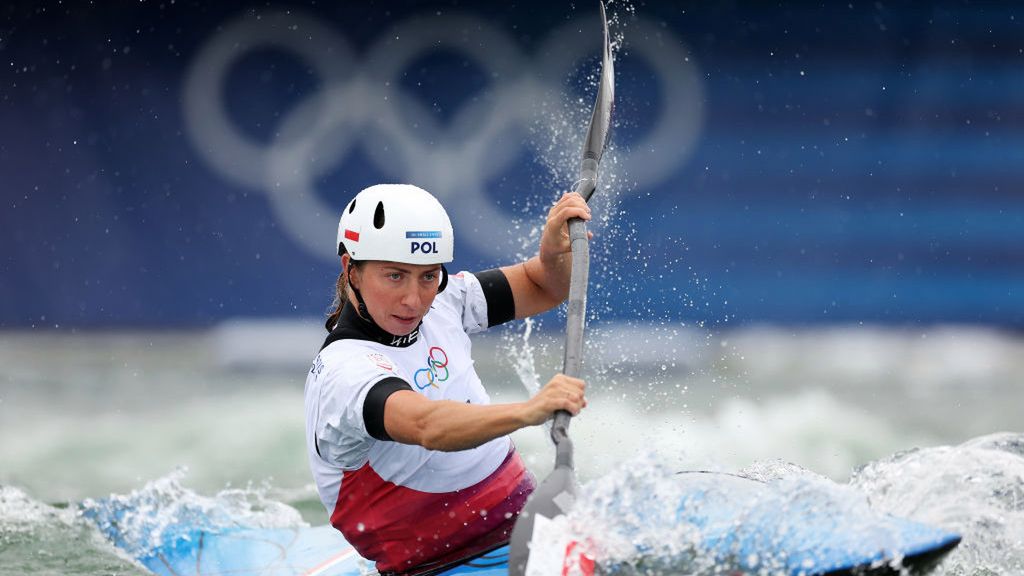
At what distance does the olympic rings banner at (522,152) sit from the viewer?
21.9ft

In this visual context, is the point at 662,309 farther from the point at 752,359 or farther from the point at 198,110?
the point at 198,110

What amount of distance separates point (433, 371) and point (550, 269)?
0.58 m

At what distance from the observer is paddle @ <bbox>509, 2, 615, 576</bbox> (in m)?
2.51

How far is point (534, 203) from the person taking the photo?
22.3 ft

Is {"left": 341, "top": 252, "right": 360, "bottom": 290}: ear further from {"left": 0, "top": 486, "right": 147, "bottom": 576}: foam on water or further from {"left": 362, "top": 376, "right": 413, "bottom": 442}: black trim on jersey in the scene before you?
{"left": 0, "top": 486, "right": 147, "bottom": 576}: foam on water

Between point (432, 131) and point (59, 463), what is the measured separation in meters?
2.89

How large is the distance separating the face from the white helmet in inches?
1.4

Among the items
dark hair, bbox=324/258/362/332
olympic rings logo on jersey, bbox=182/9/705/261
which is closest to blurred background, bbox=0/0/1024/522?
olympic rings logo on jersey, bbox=182/9/705/261

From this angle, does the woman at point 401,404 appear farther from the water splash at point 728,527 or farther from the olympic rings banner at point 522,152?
the olympic rings banner at point 522,152

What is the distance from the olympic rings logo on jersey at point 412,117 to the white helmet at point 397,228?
152 inches

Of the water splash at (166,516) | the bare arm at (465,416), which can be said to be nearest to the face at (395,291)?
the bare arm at (465,416)

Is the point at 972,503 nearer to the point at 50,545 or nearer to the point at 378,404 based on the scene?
the point at 378,404

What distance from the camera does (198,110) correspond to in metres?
6.89

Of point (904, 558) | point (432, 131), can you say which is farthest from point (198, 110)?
point (904, 558)
